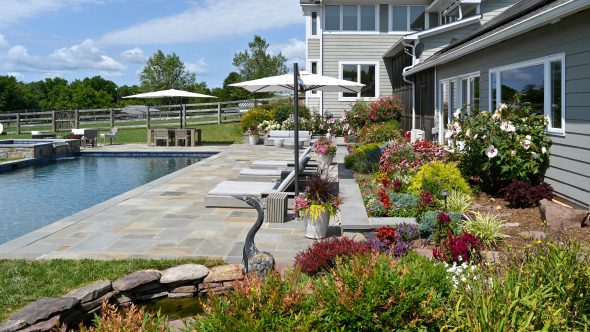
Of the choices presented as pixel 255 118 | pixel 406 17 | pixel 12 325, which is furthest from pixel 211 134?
pixel 12 325

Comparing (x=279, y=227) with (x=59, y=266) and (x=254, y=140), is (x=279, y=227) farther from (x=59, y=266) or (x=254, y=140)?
(x=254, y=140)

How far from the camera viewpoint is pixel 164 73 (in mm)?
50938

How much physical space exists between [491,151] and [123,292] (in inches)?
229

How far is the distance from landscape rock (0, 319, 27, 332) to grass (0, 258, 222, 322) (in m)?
0.21

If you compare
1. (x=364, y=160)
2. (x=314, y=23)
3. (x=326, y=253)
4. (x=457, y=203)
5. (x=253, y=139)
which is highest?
(x=314, y=23)

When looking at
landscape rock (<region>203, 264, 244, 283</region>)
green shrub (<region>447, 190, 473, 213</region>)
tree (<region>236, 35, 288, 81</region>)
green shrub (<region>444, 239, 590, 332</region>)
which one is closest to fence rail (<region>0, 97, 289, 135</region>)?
tree (<region>236, 35, 288, 81</region>)

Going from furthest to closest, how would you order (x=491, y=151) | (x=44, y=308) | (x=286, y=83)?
(x=286, y=83), (x=491, y=151), (x=44, y=308)

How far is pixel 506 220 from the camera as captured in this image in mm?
7422

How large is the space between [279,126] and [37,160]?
9590 mm

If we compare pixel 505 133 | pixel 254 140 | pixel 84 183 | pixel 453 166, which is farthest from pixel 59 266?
pixel 254 140

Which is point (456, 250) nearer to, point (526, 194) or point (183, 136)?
point (526, 194)

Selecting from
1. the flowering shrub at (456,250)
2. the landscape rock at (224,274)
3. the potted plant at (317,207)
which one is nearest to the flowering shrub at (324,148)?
the potted plant at (317,207)

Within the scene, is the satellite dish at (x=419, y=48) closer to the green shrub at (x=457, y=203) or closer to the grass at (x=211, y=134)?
the grass at (x=211, y=134)

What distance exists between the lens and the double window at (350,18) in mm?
24047
